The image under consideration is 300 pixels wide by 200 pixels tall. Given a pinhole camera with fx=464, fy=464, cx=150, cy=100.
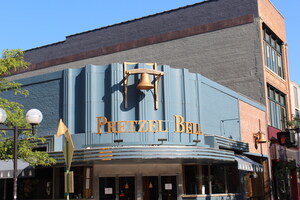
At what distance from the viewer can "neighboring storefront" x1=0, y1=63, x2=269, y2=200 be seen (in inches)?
914

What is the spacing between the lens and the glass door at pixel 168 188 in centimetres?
2430

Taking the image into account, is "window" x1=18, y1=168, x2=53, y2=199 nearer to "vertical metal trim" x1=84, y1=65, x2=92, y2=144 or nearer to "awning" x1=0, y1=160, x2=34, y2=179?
"awning" x1=0, y1=160, x2=34, y2=179

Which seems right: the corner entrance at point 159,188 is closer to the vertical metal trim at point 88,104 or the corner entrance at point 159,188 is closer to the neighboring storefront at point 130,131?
the neighboring storefront at point 130,131

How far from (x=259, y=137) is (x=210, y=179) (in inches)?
296

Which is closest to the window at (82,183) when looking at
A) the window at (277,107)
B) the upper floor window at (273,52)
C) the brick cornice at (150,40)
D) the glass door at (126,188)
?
the glass door at (126,188)

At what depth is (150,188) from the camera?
24.2 meters

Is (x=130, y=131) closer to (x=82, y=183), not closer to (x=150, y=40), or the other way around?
(x=82, y=183)

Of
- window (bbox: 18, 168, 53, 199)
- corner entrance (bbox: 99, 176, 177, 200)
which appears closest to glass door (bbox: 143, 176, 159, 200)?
corner entrance (bbox: 99, 176, 177, 200)

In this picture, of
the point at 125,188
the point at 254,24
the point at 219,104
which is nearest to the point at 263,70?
the point at 254,24

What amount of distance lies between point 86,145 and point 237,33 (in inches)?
692

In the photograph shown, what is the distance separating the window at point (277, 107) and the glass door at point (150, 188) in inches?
599

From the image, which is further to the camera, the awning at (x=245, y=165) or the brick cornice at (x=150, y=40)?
the brick cornice at (x=150, y=40)

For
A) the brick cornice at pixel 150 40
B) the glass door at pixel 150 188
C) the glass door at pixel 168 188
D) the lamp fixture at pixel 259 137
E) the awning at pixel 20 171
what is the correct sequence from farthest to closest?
the brick cornice at pixel 150 40
the lamp fixture at pixel 259 137
the glass door at pixel 168 188
the glass door at pixel 150 188
the awning at pixel 20 171

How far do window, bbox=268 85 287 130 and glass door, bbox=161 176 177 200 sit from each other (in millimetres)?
14499
